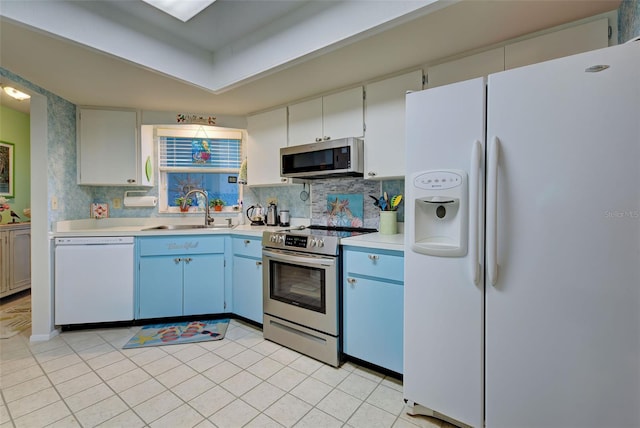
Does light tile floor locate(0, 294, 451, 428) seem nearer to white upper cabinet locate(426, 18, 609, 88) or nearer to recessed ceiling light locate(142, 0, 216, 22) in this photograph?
white upper cabinet locate(426, 18, 609, 88)

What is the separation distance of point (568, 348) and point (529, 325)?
0.14 meters

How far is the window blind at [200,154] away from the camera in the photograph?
3385 millimetres

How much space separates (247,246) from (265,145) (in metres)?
1.06

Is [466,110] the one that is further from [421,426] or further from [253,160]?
[253,160]

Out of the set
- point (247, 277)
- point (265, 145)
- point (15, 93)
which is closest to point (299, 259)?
point (247, 277)

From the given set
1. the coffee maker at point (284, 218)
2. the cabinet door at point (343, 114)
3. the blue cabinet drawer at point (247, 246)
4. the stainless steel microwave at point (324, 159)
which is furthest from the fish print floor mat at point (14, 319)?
the cabinet door at point (343, 114)

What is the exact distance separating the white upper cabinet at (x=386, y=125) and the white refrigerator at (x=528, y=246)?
0.64 meters

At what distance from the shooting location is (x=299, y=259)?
221 centimetres

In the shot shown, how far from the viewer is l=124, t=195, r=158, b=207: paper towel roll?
3.19 meters

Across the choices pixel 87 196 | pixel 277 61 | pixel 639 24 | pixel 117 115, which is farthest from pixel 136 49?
pixel 639 24

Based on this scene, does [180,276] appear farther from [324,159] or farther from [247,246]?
[324,159]

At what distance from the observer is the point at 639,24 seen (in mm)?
1236

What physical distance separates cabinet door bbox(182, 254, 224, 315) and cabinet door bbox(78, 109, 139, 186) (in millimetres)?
1135

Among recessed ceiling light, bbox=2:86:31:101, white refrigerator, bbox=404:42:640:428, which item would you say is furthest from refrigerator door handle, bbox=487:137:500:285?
recessed ceiling light, bbox=2:86:31:101
